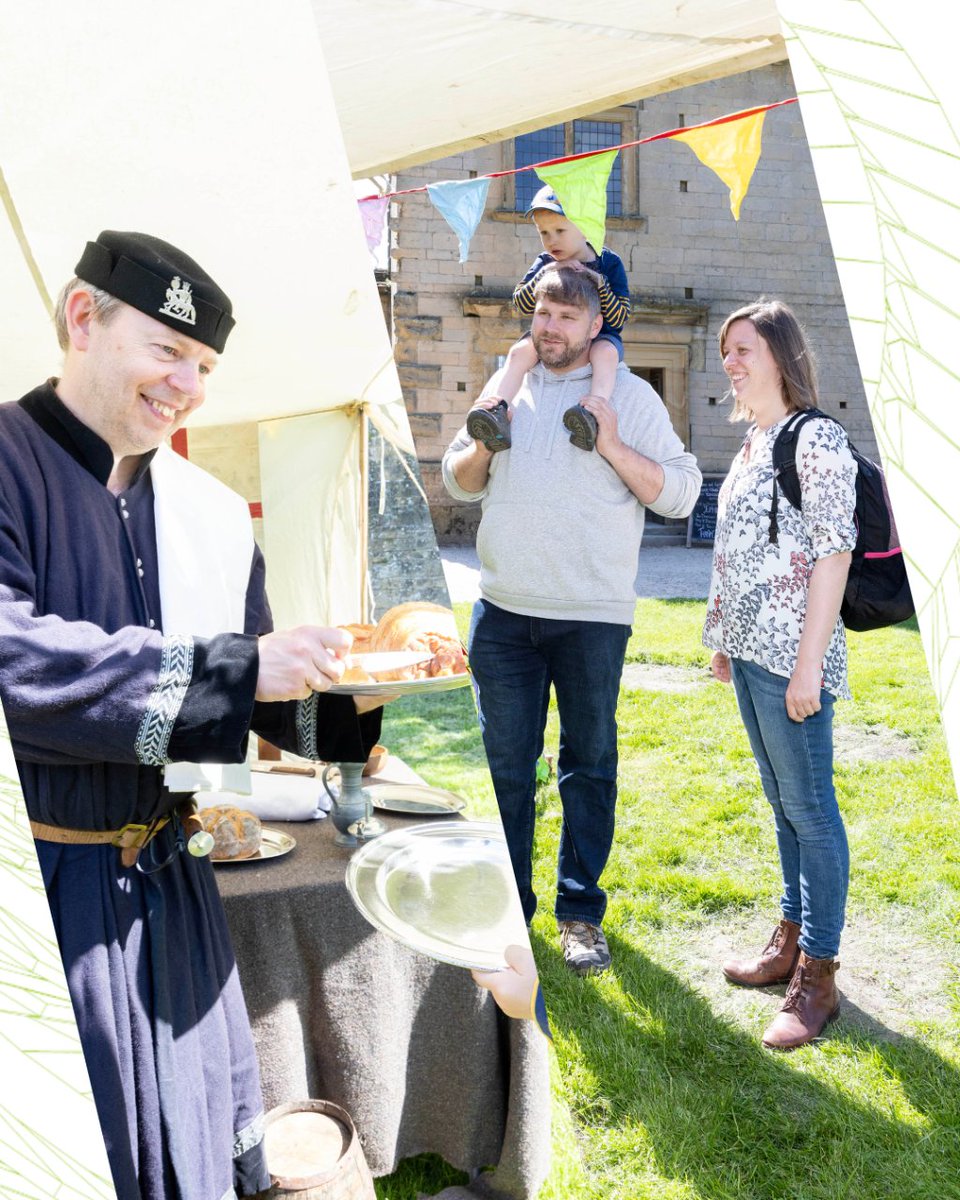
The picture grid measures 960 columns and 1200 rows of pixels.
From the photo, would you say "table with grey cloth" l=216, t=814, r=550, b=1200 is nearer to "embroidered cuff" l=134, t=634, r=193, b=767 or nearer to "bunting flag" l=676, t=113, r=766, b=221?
"embroidered cuff" l=134, t=634, r=193, b=767

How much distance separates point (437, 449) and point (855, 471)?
38.3 feet

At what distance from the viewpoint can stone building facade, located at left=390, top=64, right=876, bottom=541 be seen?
1473 centimetres

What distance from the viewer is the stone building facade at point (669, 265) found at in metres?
14.7

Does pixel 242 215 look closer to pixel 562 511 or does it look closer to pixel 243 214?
pixel 243 214

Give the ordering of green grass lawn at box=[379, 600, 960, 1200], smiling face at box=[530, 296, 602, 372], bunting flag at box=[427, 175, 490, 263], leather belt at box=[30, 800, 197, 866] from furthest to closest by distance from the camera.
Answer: bunting flag at box=[427, 175, 490, 263]
smiling face at box=[530, 296, 602, 372]
green grass lawn at box=[379, 600, 960, 1200]
leather belt at box=[30, 800, 197, 866]

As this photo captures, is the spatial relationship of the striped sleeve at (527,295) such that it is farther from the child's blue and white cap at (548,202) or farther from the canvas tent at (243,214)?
the canvas tent at (243,214)

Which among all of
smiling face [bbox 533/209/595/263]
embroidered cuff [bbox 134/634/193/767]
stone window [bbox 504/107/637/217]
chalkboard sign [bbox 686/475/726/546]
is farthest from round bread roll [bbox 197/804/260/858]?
→ stone window [bbox 504/107/637/217]

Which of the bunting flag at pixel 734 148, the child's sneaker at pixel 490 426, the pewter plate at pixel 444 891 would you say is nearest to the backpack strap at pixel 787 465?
the child's sneaker at pixel 490 426

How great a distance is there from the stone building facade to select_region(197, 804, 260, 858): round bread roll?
43.3 feet

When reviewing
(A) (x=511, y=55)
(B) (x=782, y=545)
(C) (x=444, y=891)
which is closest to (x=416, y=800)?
(C) (x=444, y=891)

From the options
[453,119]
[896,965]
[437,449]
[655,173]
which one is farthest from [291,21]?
[655,173]

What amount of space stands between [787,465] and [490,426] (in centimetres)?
65

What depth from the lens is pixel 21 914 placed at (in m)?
0.69

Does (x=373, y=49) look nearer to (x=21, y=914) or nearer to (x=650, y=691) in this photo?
(x=21, y=914)
